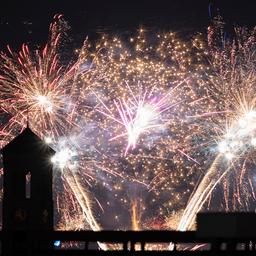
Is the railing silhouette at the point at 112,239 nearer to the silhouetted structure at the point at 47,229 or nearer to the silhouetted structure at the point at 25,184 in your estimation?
the silhouetted structure at the point at 47,229

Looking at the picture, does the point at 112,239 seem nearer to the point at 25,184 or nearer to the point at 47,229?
the point at 47,229

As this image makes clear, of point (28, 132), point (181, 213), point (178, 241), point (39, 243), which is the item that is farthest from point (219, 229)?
point (181, 213)

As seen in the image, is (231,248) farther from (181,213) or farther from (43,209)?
(181,213)

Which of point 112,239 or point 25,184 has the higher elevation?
point 25,184

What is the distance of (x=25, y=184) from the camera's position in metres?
20.2

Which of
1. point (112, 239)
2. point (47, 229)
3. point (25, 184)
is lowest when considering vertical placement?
point (112, 239)

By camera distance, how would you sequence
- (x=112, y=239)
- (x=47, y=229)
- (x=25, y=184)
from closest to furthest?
(x=112, y=239), (x=47, y=229), (x=25, y=184)

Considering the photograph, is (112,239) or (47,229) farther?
(47,229)

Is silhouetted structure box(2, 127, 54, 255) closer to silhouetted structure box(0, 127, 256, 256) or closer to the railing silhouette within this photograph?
silhouetted structure box(0, 127, 256, 256)

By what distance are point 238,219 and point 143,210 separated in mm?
27813

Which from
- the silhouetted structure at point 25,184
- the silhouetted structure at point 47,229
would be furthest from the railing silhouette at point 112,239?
the silhouetted structure at point 25,184

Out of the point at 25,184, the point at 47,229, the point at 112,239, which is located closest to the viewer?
the point at 112,239

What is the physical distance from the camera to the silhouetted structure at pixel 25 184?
19359 millimetres

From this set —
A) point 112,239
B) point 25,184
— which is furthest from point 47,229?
point 25,184
